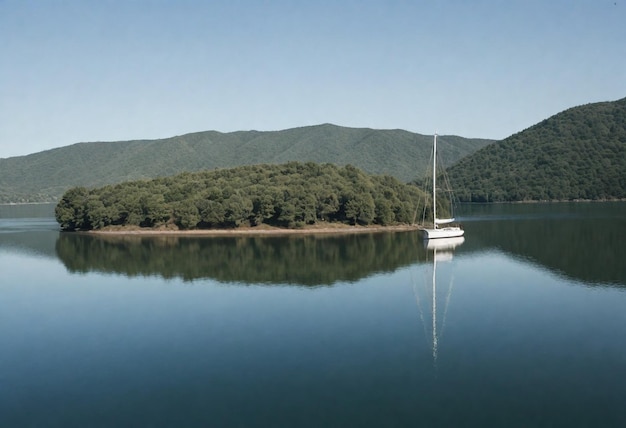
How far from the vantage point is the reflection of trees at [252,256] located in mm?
59875

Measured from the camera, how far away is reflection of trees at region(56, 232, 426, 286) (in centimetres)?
5988

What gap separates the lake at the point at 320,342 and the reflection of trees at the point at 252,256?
2.09ft

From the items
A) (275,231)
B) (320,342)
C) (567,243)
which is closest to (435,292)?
(320,342)

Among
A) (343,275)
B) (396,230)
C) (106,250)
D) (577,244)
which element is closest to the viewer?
(343,275)

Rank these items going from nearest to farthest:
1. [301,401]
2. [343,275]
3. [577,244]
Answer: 1. [301,401]
2. [343,275]
3. [577,244]

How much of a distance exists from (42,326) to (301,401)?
979 inches

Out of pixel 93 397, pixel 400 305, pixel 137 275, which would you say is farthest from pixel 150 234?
pixel 93 397

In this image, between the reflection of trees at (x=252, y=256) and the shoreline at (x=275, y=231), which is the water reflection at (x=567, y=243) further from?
the shoreline at (x=275, y=231)

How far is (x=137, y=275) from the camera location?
61.8m

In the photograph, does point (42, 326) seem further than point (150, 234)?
No

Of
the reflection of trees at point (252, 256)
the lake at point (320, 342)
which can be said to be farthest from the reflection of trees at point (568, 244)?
the reflection of trees at point (252, 256)

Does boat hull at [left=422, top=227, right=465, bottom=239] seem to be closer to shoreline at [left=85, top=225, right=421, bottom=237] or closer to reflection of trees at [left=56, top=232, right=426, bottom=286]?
reflection of trees at [left=56, top=232, right=426, bottom=286]

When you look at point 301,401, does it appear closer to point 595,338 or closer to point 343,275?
point 595,338

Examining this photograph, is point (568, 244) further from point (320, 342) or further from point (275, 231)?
point (320, 342)
